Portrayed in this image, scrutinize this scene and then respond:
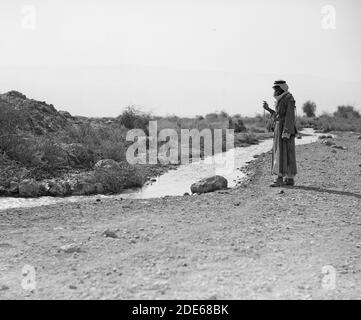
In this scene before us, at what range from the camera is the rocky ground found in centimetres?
421

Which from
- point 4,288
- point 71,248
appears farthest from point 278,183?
point 4,288

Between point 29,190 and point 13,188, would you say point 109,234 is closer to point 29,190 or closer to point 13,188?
point 29,190

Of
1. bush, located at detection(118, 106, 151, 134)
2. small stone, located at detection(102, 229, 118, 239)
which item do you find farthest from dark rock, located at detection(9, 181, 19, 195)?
bush, located at detection(118, 106, 151, 134)

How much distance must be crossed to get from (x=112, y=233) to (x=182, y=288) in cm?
183

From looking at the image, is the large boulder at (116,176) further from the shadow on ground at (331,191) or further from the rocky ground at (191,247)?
the shadow on ground at (331,191)

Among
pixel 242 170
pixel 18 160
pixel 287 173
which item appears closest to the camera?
pixel 287 173

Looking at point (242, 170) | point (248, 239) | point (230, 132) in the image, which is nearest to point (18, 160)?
point (242, 170)

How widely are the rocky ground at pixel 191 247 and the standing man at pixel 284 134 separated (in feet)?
2.08

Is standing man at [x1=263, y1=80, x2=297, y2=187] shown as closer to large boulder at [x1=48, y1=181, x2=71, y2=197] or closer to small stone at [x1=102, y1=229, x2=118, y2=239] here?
large boulder at [x1=48, y1=181, x2=71, y2=197]

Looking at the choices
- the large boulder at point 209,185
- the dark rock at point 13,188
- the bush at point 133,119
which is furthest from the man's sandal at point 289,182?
the bush at point 133,119

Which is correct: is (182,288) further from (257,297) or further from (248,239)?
(248,239)

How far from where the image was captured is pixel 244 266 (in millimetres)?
4707

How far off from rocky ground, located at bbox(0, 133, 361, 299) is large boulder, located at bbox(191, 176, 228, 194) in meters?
0.95

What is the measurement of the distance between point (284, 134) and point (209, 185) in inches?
66.4
